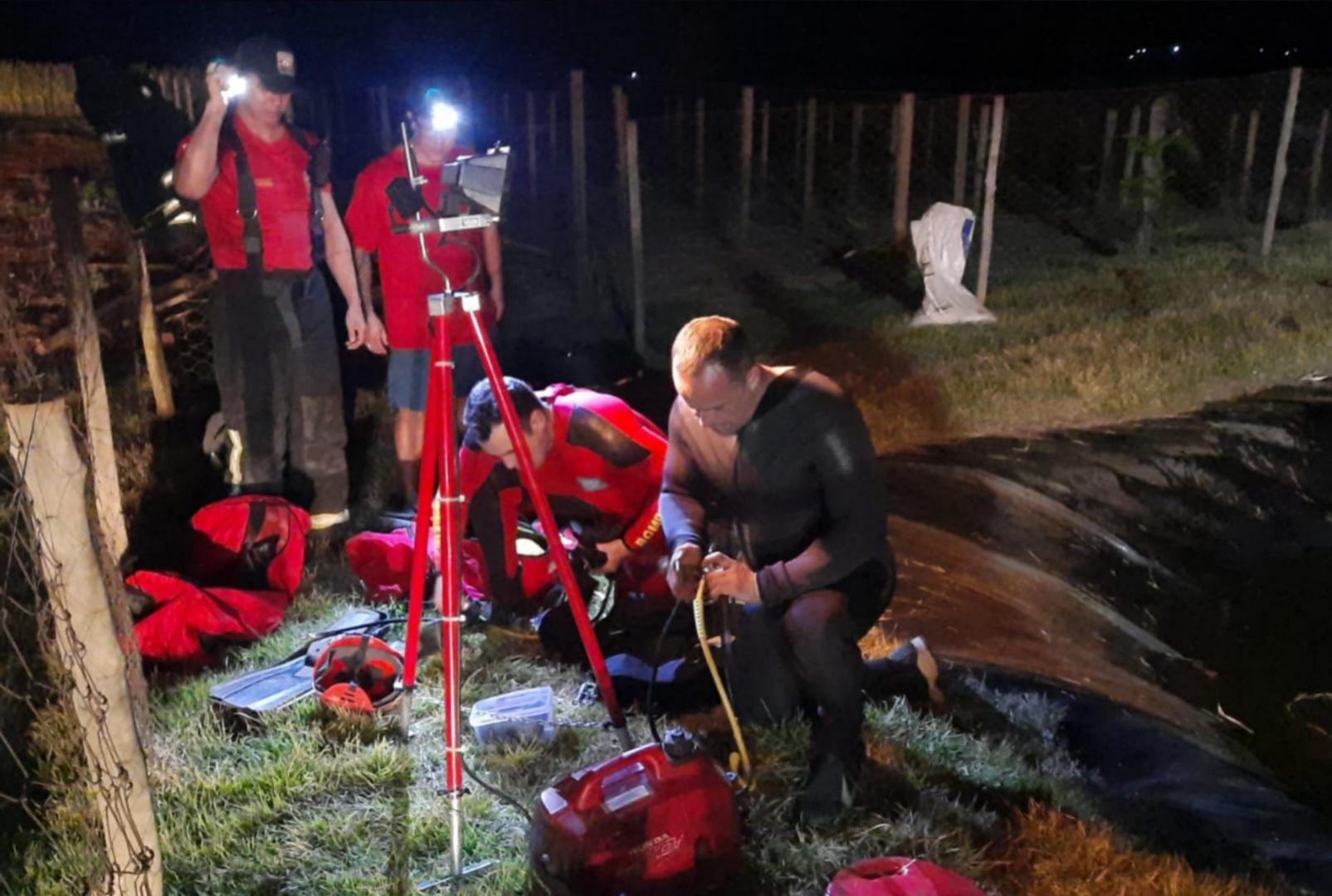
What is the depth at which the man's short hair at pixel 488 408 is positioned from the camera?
3.36m

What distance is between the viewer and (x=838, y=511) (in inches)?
110

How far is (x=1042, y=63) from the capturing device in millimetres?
20344

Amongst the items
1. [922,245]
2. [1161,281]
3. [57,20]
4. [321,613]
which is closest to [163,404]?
[321,613]

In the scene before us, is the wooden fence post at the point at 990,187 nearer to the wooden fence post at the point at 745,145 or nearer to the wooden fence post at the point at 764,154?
the wooden fence post at the point at 745,145

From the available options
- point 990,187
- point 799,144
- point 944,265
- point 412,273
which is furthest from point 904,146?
point 412,273

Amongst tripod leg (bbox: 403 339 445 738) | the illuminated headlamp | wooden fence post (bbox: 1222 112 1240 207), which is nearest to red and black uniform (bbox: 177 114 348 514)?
the illuminated headlamp

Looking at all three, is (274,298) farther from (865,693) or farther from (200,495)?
(865,693)

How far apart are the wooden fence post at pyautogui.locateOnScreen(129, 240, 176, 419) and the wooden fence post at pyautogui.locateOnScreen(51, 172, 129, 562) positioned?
4.56 ft

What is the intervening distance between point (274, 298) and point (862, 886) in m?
3.18

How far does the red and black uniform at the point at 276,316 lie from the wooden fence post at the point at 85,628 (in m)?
2.36

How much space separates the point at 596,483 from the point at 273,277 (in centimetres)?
160

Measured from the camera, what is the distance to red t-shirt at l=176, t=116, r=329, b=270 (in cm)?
399

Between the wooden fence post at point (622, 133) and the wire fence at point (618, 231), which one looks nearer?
the wire fence at point (618, 231)

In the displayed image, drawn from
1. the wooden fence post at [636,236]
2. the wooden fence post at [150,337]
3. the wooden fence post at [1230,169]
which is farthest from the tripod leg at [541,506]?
the wooden fence post at [1230,169]
